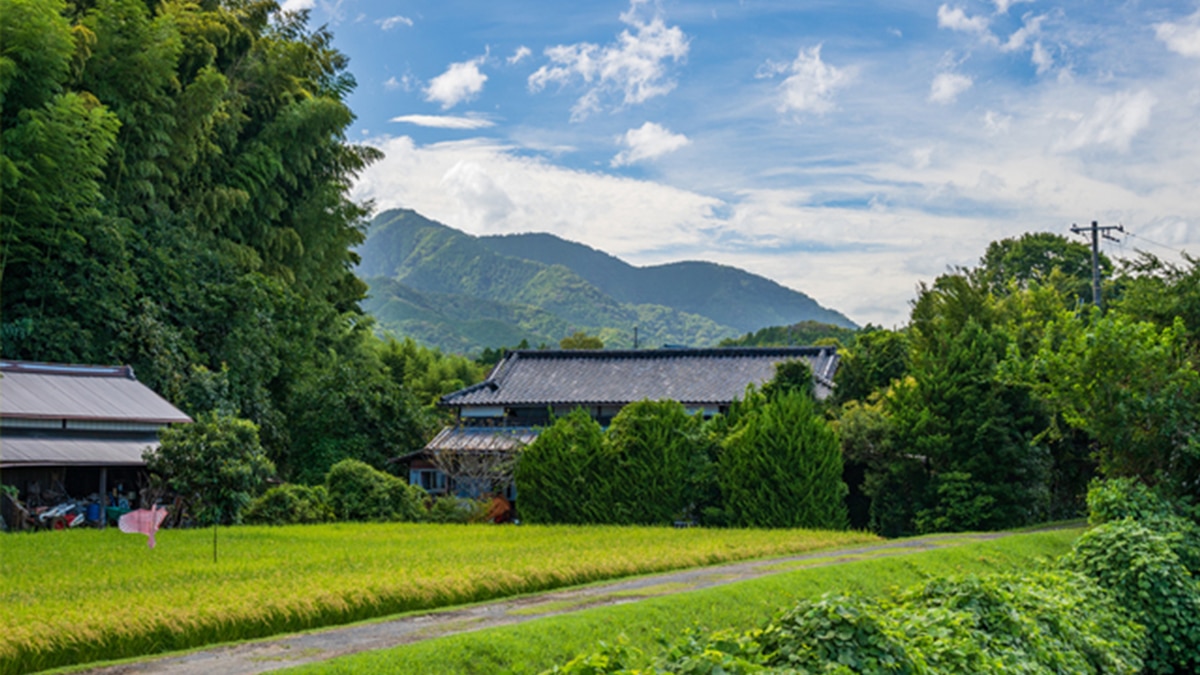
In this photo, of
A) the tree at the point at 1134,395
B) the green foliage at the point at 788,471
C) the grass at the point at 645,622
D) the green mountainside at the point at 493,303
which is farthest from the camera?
the green mountainside at the point at 493,303

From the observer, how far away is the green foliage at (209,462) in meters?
19.8

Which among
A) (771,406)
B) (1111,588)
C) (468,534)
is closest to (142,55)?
(468,534)

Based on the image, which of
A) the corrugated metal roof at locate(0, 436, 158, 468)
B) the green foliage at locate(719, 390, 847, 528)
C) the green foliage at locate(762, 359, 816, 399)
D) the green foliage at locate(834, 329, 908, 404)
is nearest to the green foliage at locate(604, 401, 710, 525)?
the green foliage at locate(719, 390, 847, 528)

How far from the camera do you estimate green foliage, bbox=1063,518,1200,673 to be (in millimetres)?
13547

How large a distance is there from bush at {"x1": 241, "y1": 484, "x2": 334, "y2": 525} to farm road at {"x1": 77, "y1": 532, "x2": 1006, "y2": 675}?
1156cm

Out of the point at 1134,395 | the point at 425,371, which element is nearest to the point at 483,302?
the point at 425,371

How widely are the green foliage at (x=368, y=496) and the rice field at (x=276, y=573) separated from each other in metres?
3.33

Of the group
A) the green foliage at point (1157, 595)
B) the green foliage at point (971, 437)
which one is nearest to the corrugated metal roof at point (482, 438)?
the green foliage at point (971, 437)

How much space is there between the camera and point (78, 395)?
21516mm

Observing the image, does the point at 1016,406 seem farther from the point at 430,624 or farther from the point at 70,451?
the point at 70,451

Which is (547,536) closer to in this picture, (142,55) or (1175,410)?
(1175,410)

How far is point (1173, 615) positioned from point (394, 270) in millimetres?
181750

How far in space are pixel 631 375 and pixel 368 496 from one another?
35.1ft

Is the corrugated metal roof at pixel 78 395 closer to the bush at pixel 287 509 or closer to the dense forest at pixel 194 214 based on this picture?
the dense forest at pixel 194 214
